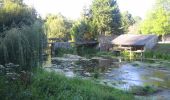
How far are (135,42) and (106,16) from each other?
30.5 ft

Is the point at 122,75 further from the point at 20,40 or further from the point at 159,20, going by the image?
the point at 159,20

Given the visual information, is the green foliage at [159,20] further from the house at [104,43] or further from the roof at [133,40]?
the house at [104,43]

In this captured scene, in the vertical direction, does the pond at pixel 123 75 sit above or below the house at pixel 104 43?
below

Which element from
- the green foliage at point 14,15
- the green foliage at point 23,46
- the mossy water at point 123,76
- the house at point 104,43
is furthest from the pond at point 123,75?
the house at point 104,43

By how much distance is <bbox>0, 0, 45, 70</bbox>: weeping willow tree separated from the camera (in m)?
13.9

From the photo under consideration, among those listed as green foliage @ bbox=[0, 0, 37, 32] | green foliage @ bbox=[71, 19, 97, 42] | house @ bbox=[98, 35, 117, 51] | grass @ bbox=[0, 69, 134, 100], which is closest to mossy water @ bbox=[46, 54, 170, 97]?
green foliage @ bbox=[0, 0, 37, 32]

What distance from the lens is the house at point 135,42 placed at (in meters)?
53.3

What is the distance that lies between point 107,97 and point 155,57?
34.3 meters

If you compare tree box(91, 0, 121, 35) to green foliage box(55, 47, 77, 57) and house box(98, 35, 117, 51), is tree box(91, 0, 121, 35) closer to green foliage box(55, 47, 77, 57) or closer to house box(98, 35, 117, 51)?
house box(98, 35, 117, 51)

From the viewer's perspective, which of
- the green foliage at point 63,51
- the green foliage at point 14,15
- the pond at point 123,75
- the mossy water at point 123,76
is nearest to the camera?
the green foliage at point 14,15

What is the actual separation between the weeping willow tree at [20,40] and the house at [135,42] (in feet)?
123

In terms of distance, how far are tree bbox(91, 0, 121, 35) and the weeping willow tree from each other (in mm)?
43769

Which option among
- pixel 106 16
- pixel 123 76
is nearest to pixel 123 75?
pixel 123 76

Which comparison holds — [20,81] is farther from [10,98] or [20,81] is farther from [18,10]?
[18,10]
